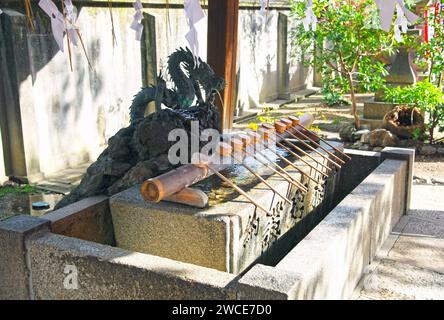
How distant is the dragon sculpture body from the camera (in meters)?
4.18

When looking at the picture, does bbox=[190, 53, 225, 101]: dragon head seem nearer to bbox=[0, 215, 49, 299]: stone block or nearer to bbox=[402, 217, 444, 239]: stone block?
bbox=[0, 215, 49, 299]: stone block

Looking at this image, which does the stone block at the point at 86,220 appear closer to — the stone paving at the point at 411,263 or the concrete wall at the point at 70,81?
the stone paving at the point at 411,263

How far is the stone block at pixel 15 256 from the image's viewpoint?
3285 millimetres

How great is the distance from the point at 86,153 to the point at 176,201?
222 inches

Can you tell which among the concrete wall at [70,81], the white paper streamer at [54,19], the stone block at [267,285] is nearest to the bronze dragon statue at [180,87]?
the white paper streamer at [54,19]

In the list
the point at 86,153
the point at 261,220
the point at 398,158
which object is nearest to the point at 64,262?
the point at 261,220

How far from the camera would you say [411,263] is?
440cm

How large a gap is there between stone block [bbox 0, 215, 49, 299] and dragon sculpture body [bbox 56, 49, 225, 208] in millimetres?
854

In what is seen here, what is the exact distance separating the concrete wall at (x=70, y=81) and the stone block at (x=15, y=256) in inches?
178

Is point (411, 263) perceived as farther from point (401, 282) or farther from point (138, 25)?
point (138, 25)

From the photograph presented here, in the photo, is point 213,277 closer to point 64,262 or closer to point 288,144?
point 64,262

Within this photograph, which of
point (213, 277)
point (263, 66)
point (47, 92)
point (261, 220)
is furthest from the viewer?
point (263, 66)

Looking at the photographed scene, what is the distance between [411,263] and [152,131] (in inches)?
99.1

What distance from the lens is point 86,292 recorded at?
3.09 m
